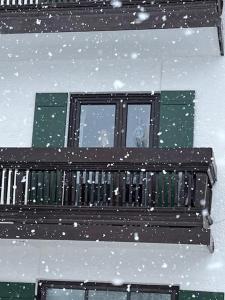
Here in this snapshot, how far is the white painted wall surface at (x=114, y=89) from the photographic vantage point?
35.8 ft

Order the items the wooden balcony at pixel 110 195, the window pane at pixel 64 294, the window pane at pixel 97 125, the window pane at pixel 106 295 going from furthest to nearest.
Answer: the window pane at pixel 97 125, the window pane at pixel 64 294, the window pane at pixel 106 295, the wooden balcony at pixel 110 195

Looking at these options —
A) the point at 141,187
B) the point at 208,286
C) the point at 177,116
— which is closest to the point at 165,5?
the point at 177,116

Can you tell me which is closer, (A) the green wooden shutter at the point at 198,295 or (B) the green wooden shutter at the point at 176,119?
(A) the green wooden shutter at the point at 198,295

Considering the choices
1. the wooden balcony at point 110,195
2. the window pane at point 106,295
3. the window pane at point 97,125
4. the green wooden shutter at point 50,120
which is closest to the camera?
the wooden balcony at point 110,195

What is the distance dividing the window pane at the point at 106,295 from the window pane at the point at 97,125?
2.33 metres

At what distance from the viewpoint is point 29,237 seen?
34.2ft

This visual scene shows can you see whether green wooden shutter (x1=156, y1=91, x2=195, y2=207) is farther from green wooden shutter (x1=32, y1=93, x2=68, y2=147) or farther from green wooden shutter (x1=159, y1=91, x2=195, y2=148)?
green wooden shutter (x1=32, y1=93, x2=68, y2=147)

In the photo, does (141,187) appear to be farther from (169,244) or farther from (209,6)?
(209,6)

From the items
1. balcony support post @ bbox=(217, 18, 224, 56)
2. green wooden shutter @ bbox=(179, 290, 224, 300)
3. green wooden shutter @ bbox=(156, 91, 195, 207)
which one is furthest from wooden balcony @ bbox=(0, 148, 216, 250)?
balcony support post @ bbox=(217, 18, 224, 56)

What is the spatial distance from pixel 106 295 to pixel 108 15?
Answer: 13.6 ft

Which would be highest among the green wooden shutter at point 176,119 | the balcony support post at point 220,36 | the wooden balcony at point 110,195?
the balcony support post at point 220,36

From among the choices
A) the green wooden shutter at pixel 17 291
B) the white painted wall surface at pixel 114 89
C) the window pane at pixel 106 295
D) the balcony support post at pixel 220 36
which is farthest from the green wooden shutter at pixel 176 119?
the green wooden shutter at pixel 17 291

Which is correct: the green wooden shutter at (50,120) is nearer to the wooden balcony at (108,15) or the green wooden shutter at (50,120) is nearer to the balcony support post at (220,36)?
the wooden balcony at (108,15)

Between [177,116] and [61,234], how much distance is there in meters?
2.65
